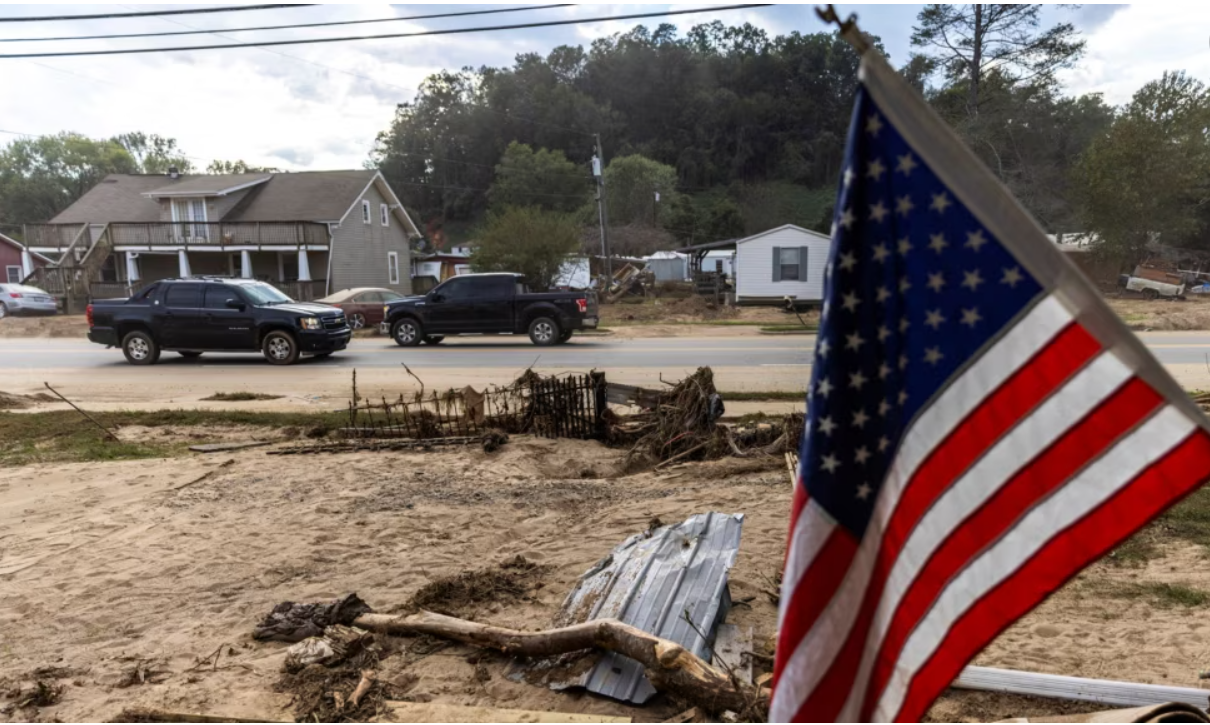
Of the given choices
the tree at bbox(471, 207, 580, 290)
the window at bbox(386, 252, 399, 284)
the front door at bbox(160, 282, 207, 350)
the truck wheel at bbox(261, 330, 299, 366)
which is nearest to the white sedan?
the window at bbox(386, 252, 399, 284)

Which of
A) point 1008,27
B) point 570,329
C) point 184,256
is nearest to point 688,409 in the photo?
point 570,329

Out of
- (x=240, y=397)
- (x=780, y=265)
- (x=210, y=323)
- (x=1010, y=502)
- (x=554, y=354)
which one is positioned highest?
(x=780, y=265)

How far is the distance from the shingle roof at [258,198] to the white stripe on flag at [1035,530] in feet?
127

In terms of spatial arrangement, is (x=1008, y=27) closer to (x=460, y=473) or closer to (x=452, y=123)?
(x=460, y=473)

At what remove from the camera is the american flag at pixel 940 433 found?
70.3 inches

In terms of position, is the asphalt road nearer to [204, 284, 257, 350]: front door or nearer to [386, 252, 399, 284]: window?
[204, 284, 257, 350]: front door

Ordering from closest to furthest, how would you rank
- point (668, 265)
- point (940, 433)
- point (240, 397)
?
point (940, 433) → point (240, 397) → point (668, 265)

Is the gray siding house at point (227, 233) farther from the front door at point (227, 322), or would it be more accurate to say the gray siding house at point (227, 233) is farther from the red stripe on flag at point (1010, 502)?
the red stripe on flag at point (1010, 502)

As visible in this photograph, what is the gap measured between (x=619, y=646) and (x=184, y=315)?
51.7 feet

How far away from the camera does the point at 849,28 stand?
1830mm

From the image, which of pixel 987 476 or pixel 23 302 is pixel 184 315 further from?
pixel 23 302

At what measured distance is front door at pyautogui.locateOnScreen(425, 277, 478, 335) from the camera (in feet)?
67.7

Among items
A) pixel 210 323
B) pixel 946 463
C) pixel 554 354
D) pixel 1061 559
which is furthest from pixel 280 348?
pixel 1061 559

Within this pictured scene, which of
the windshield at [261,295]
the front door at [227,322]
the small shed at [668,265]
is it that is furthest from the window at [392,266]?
the front door at [227,322]
